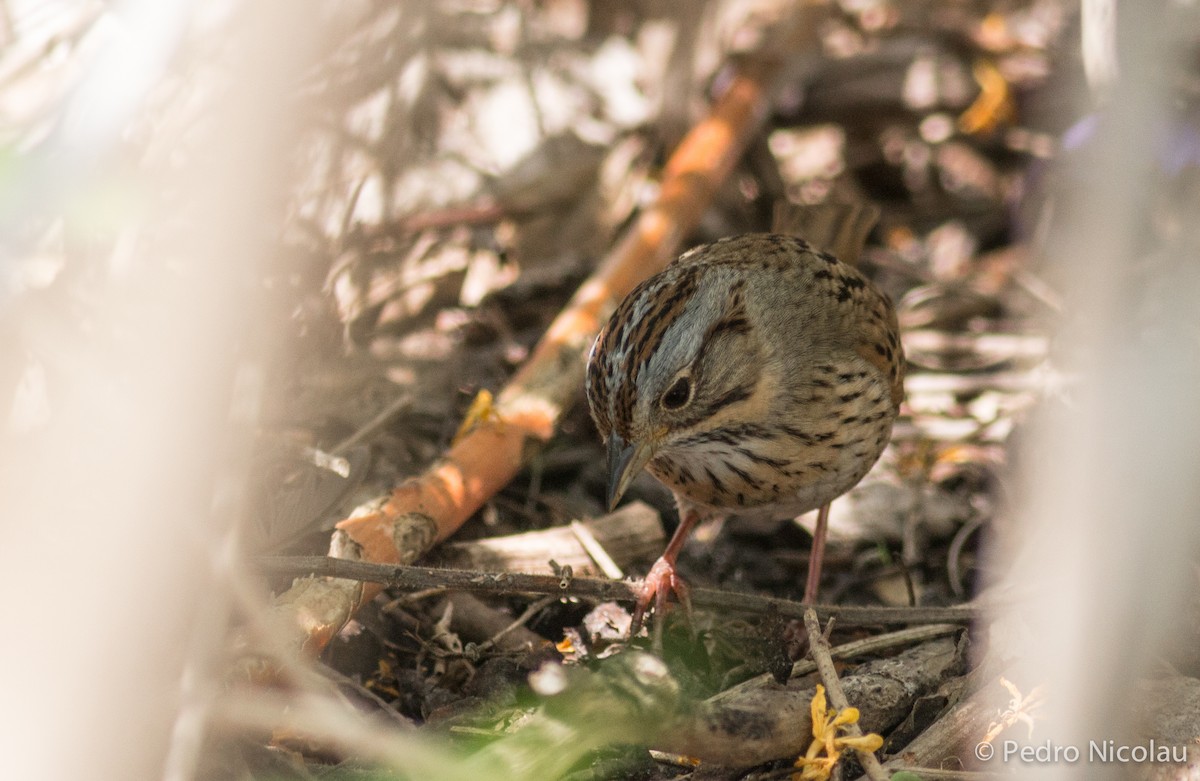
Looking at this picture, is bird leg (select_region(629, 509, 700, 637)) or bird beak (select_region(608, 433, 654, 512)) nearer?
bird beak (select_region(608, 433, 654, 512))

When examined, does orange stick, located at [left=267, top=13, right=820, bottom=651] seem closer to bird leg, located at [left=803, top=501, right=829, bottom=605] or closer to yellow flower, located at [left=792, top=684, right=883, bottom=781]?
bird leg, located at [left=803, top=501, right=829, bottom=605]

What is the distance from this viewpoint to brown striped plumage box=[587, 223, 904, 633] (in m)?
3.92

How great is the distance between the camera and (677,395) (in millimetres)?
3975

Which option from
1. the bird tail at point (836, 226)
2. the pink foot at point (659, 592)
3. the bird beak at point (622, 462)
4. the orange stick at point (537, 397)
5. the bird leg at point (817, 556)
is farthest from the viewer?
the bird tail at point (836, 226)

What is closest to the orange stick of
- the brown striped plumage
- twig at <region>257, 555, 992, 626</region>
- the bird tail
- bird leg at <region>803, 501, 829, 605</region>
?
twig at <region>257, 555, 992, 626</region>

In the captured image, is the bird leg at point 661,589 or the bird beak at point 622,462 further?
the bird leg at point 661,589

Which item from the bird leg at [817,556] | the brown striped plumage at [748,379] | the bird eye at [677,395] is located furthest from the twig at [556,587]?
→ the bird eye at [677,395]

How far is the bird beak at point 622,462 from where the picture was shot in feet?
12.8

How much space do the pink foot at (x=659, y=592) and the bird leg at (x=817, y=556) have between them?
24.4 inches

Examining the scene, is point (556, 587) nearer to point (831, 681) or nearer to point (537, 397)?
point (831, 681)

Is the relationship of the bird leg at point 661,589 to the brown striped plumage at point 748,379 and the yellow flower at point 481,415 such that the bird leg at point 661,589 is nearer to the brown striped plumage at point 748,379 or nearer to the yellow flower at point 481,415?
the brown striped plumage at point 748,379

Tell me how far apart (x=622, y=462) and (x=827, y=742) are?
111 centimetres

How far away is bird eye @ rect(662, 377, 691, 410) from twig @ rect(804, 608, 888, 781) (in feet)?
2.71

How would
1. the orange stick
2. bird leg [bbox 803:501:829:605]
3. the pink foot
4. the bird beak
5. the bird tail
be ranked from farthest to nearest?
the bird tail, bird leg [bbox 803:501:829:605], the pink foot, the bird beak, the orange stick
